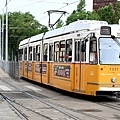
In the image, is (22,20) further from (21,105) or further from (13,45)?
(21,105)

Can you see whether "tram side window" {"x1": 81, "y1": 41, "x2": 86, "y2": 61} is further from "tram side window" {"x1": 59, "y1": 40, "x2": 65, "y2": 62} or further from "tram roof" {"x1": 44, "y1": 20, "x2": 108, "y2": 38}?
"tram side window" {"x1": 59, "y1": 40, "x2": 65, "y2": 62}

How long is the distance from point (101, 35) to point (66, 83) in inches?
139

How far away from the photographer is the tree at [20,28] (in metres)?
85.2

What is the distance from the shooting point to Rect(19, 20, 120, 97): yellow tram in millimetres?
18469

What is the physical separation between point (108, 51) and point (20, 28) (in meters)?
69.7

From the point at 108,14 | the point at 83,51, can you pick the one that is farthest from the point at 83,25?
the point at 108,14

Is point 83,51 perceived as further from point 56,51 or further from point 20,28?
point 20,28

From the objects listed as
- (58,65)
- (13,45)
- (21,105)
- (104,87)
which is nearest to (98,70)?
(104,87)

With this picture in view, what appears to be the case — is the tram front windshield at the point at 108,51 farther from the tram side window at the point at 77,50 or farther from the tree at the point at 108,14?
the tree at the point at 108,14

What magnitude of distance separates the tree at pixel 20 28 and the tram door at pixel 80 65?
62.8 metres

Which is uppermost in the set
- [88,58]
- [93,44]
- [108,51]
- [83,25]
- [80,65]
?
[83,25]

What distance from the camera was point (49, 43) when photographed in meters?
25.8

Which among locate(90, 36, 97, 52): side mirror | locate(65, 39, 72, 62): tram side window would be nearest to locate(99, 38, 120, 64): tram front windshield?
locate(90, 36, 97, 52): side mirror

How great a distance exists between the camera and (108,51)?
61.0 feet
